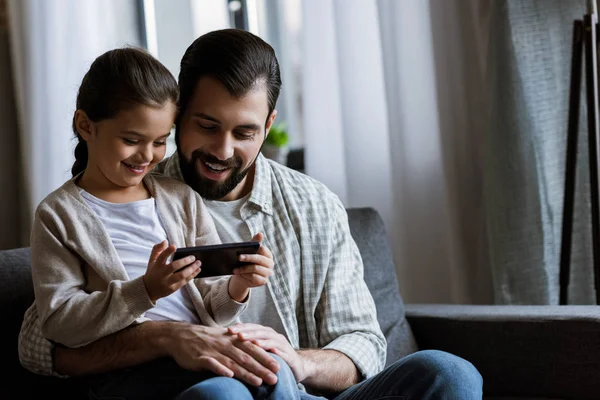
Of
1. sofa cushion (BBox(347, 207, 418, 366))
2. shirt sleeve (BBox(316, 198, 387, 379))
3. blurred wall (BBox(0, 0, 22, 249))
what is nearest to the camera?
shirt sleeve (BBox(316, 198, 387, 379))

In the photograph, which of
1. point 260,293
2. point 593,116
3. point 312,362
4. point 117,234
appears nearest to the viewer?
point 117,234

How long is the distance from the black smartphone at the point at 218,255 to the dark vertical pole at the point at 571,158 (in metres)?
1.20

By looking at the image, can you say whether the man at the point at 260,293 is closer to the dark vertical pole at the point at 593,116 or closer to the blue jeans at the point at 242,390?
the blue jeans at the point at 242,390

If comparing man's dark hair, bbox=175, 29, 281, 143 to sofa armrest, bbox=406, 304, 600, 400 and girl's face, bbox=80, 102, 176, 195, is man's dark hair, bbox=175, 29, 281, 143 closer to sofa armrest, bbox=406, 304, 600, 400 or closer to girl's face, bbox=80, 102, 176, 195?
girl's face, bbox=80, 102, 176, 195

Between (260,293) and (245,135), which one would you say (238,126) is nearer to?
(245,135)

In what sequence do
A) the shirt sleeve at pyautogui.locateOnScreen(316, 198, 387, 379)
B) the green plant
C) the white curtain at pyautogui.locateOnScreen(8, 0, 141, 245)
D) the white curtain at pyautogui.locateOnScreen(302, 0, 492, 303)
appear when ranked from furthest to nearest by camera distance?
the white curtain at pyautogui.locateOnScreen(8, 0, 141, 245) < the green plant < the white curtain at pyautogui.locateOnScreen(302, 0, 492, 303) < the shirt sleeve at pyautogui.locateOnScreen(316, 198, 387, 379)

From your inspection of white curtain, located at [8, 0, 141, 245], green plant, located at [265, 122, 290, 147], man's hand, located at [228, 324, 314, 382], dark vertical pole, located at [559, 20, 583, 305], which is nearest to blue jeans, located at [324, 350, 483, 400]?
man's hand, located at [228, 324, 314, 382]

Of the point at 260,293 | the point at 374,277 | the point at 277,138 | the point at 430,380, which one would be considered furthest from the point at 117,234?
the point at 277,138

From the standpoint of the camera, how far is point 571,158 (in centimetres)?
234

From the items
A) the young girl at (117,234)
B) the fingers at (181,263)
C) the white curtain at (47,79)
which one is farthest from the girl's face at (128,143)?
the white curtain at (47,79)

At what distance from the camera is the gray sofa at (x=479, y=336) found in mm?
1708

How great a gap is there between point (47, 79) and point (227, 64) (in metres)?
1.80

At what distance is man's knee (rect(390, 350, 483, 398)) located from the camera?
1453 mm

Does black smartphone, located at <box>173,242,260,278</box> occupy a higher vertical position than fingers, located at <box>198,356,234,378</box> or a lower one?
higher
